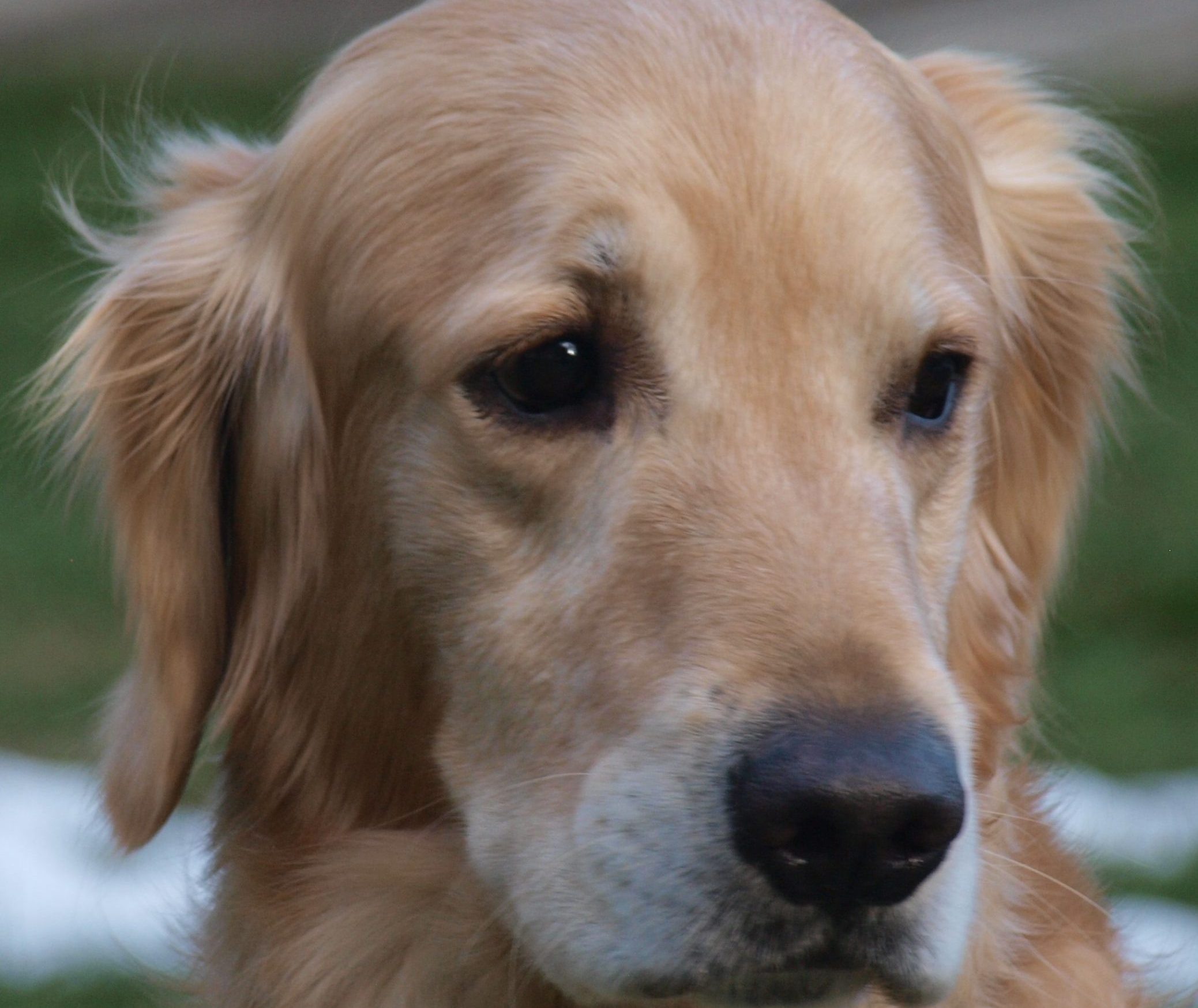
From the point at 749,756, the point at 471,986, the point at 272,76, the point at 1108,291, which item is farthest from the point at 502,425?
the point at 272,76

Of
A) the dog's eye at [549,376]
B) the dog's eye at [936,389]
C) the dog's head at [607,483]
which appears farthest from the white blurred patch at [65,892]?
the dog's eye at [936,389]

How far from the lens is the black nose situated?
2.52m

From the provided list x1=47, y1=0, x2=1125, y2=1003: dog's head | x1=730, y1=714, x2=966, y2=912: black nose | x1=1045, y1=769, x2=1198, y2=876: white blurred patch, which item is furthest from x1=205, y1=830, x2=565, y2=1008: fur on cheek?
x1=1045, y1=769, x2=1198, y2=876: white blurred patch

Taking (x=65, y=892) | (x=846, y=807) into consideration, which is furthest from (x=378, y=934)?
(x=65, y=892)

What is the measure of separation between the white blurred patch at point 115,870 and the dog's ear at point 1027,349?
1.28 metres

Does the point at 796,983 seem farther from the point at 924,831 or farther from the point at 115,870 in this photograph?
the point at 115,870

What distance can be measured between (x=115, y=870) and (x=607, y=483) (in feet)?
7.97

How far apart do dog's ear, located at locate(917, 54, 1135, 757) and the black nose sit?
978 mm

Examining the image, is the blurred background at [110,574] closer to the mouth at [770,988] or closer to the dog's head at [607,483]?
the dog's head at [607,483]

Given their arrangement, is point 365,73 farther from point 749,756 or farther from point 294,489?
point 749,756

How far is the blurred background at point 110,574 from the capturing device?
5.01m

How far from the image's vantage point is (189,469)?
348 cm

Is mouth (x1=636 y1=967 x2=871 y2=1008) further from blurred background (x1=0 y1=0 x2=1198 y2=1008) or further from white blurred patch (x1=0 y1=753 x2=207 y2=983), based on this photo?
white blurred patch (x1=0 y1=753 x2=207 y2=983)

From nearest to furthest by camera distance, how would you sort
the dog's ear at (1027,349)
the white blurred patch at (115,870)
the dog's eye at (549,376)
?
the dog's eye at (549,376), the dog's ear at (1027,349), the white blurred patch at (115,870)
